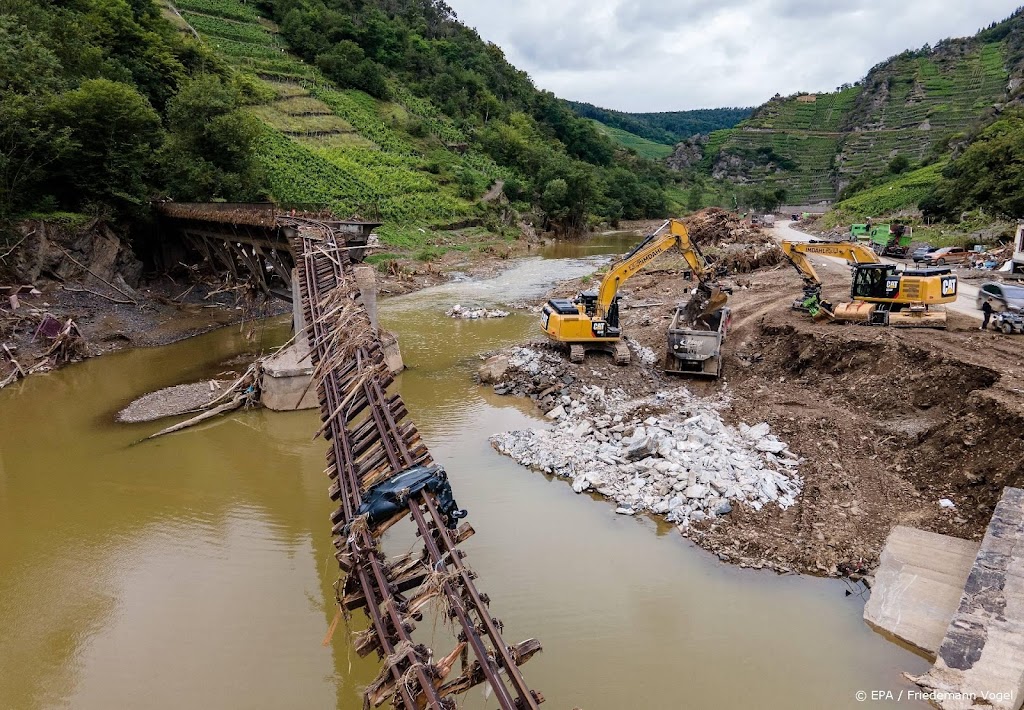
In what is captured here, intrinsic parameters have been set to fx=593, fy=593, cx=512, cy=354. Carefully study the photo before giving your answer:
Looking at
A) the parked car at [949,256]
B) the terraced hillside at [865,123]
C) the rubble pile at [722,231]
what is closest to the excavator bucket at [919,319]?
the parked car at [949,256]

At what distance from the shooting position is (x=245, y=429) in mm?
16453

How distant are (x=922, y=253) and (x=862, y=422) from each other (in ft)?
77.2

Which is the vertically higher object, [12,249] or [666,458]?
[12,249]

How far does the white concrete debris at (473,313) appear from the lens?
2892 centimetres

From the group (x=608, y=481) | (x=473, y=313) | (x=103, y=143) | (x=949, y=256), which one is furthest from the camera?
(x=949, y=256)

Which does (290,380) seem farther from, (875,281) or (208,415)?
(875,281)

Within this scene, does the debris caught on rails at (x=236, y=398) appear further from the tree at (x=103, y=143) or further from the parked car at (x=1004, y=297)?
the parked car at (x=1004, y=297)

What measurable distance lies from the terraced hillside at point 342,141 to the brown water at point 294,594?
107ft

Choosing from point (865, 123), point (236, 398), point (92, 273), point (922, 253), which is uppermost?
point (865, 123)

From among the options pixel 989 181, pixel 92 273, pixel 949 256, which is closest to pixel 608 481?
pixel 92 273

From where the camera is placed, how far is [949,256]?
30.8 metres

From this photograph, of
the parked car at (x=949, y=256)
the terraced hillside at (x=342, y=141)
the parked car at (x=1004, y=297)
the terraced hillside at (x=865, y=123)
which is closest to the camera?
the parked car at (x=1004, y=297)

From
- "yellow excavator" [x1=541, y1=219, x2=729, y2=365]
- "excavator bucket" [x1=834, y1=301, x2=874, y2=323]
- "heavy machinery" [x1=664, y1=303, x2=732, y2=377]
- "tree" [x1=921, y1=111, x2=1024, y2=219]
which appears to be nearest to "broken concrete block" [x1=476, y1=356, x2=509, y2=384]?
"yellow excavator" [x1=541, y1=219, x2=729, y2=365]

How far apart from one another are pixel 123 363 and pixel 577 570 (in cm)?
1964
